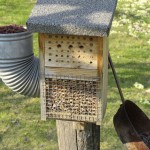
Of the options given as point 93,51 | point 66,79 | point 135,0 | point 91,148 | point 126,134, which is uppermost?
point 93,51

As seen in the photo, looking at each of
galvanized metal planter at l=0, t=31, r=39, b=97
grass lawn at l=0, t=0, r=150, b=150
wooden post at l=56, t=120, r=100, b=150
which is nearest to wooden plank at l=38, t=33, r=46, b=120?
galvanized metal planter at l=0, t=31, r=39, b=97

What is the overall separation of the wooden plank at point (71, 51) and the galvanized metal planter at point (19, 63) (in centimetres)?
21

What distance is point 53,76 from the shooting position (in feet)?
8.87

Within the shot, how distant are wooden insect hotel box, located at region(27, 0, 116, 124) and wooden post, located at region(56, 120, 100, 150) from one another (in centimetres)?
27

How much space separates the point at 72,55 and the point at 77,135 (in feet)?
2.32

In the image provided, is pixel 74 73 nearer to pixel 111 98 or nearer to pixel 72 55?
pixel 72 55

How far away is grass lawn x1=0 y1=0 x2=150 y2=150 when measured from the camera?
479 centimetres

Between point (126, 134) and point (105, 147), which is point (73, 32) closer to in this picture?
point (126, 134)

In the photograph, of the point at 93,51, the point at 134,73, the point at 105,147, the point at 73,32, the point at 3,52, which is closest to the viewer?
the point at 73,32

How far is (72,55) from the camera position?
2.64m

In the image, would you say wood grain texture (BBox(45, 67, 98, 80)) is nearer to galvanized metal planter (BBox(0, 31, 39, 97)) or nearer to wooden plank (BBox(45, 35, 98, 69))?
wooden plank (BBox(45, 35, 98, 69))

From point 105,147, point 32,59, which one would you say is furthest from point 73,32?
point 105,147

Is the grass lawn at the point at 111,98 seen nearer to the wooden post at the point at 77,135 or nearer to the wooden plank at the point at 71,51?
the wooden post at the point at 77,135

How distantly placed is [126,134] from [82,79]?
0.59m
